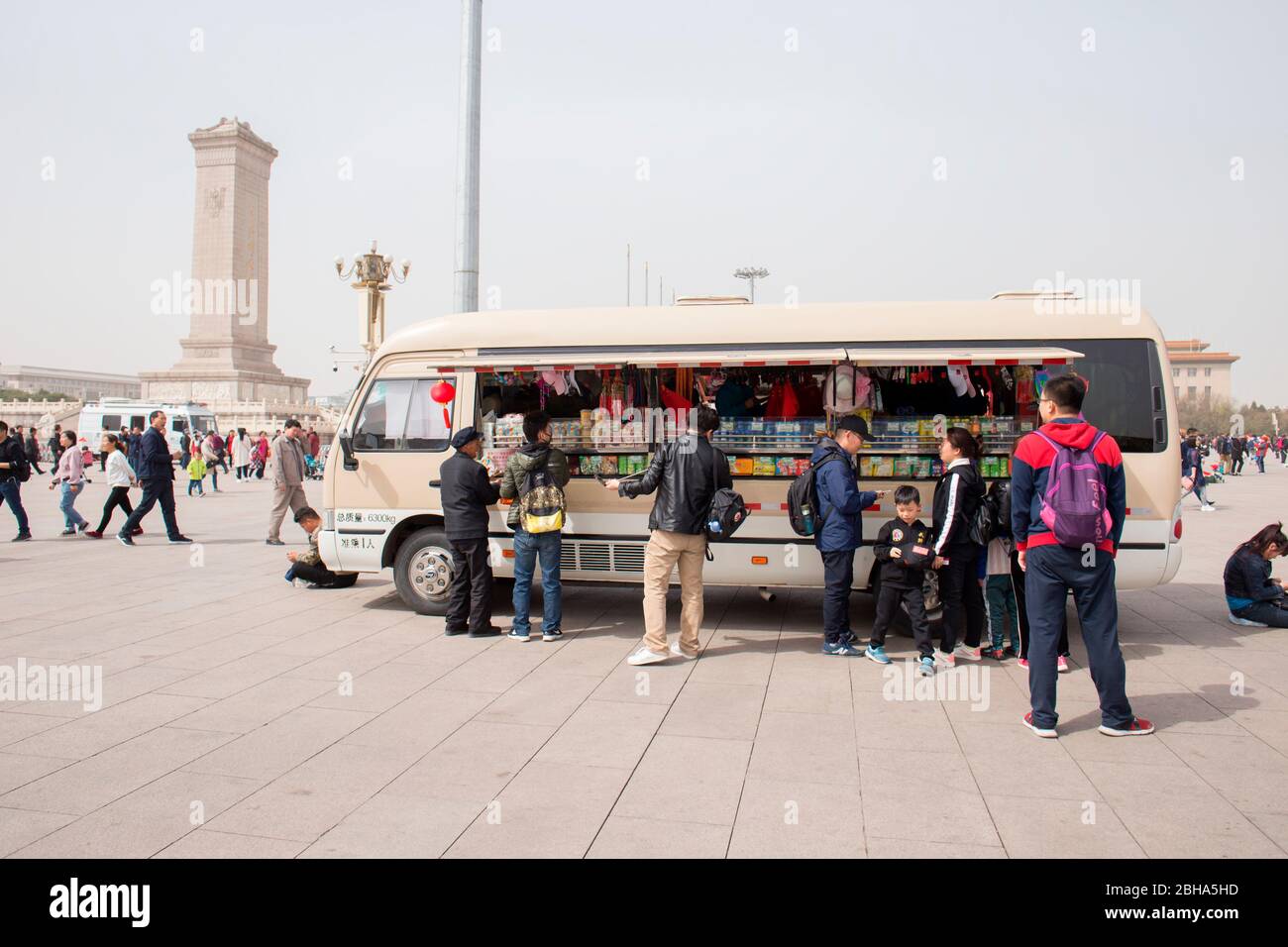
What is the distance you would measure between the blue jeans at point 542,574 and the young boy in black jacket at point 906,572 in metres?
2.50

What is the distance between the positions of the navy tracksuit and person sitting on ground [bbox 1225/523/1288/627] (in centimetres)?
397

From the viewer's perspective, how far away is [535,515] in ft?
24.7

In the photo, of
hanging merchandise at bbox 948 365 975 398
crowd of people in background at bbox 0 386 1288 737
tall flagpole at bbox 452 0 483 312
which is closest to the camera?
crowd of people in background at bbox 0 386 1288 737

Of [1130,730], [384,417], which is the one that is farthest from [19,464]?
[1130,730]

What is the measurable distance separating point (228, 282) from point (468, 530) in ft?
219

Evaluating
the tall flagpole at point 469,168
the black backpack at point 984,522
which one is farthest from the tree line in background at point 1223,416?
the black backpack at point 984,522

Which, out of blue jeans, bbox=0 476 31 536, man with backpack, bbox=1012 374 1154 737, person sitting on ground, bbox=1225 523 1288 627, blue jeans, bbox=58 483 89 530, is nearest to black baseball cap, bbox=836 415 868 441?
man with backpack, bbox=1012 374 1154 737

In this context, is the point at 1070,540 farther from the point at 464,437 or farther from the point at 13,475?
the point at 13,475

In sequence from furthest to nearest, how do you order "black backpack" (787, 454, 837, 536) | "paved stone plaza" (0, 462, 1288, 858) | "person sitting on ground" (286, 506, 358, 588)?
1. "person sitting on ground" (286, 506, 358, 588)
2. "black backpack" (787, 454, 837, 536)
3. "paved stone plaza" (0, 462, 1288, 858)

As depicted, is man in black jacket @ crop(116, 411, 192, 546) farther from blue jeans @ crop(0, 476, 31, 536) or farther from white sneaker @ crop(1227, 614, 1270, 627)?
white sneaker @ crop(1227, 614, 1270, 627)

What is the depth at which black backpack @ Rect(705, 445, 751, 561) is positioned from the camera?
685 cm

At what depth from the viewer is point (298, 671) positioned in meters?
6.64
